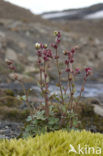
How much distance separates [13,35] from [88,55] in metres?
9.06

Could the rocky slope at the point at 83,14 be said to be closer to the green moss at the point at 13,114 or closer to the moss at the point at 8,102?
the moss at the point at 8,102

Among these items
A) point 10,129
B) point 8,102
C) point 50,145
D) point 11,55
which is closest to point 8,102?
point 8,102

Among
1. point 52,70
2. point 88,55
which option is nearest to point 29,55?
point 52,70

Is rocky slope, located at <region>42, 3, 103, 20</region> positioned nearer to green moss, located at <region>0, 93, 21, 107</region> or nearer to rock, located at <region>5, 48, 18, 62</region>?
rock, located at <region>5, 48, 18, 62</region>

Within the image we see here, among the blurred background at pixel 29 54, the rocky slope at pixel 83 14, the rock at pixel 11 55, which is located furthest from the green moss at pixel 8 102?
the rocky slope at pixel 83 14

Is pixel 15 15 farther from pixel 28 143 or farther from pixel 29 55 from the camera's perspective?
pixel 28 143

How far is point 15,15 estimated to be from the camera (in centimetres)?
3325

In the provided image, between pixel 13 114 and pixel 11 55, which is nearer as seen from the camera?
pixel 13 114

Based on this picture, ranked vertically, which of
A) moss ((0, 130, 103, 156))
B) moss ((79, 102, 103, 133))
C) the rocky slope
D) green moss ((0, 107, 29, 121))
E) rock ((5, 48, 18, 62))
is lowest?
moss ((79, 102, 103, 133))

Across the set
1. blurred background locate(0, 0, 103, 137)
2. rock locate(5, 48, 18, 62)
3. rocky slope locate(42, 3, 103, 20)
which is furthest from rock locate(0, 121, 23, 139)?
rocky slope locate(42, 3, 103, 20)

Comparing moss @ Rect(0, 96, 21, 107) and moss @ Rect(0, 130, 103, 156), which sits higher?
moss @ Rect(0, 130, 103, 156)

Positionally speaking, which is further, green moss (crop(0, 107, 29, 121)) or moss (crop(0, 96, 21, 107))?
moss (crop(0, 96, 21, 107))

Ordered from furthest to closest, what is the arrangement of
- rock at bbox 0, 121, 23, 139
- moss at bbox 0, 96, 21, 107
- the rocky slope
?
the rocky slope
moss at bbox 0, 96, 21, 107
rock at bbox 0, 121, 23, 139

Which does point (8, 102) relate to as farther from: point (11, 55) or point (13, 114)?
point (11, 55)
